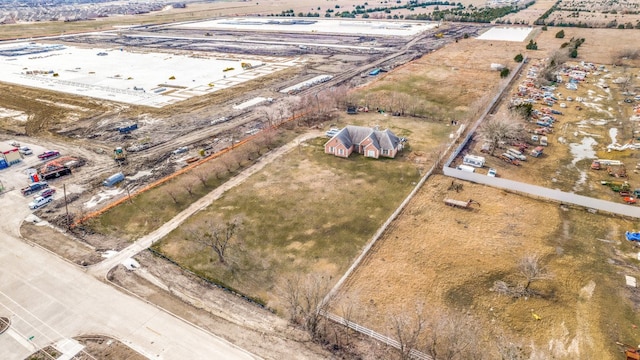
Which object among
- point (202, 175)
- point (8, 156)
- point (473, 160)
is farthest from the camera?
point (8, 156)

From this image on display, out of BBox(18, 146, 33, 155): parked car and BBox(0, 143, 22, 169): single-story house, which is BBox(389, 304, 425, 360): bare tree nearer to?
BBox(0, 143, 22, 169): single-story house

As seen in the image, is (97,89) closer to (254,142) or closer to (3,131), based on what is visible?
(3,131)

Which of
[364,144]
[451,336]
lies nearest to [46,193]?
[364,144]

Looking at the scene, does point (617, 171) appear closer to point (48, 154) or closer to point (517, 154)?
point (517, 154)

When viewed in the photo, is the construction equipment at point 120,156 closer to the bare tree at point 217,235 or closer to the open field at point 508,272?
the bare tree at point 217,235

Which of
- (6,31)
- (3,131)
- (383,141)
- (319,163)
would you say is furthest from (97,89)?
(6,31)

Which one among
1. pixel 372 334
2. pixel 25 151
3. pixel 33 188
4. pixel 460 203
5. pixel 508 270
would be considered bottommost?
pixel 372 334

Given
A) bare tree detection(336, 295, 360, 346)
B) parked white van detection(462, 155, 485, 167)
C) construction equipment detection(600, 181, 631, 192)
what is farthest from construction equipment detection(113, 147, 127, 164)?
construction equipment detection(600, 181, 631, 192)
